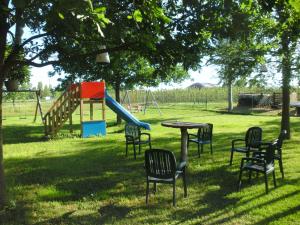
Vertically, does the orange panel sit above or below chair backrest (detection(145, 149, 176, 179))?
above

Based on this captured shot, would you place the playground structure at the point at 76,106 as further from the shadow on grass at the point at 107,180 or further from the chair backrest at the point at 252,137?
the chair backrest at the point at 252,137

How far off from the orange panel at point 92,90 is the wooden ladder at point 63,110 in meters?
0.30

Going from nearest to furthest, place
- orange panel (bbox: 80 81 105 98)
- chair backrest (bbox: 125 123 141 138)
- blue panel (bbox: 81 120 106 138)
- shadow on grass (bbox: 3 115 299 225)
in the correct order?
shadow on grass (bbox: 3 115 299 225)
chair backrest (bbox: 125 123 141 138)
blue panel (bbox: 81 120 106 138)
orange panel (bbox: 80 81 105 98)

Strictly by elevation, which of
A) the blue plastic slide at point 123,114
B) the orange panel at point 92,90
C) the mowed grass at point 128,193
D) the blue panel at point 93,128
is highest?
the orange panel at point 92,90

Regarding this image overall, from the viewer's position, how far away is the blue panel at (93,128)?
621 inches

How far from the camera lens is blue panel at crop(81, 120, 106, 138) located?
621 inches

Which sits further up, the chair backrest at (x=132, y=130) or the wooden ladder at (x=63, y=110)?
the wooden ladder at (x=63, y=110)

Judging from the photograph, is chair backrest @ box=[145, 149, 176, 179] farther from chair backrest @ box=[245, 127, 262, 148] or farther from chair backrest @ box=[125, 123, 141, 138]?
chair backrest @ box=[125, 123, 141, 138]

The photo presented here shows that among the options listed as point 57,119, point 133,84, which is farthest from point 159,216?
point 133,84

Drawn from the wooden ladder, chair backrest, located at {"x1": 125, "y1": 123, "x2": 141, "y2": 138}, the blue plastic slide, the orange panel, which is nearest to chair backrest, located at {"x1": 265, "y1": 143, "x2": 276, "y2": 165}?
chair backrest, located at {"x1": 125, "y1": 123, "x2": 141, "y2": 138}

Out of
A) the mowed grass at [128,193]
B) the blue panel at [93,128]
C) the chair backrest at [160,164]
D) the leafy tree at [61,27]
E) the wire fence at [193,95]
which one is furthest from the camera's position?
the wire fence at [193,95]

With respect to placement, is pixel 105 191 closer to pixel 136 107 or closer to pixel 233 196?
pixel 233 196

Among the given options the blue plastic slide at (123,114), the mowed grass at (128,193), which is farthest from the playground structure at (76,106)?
the mowed grass at (128,193)

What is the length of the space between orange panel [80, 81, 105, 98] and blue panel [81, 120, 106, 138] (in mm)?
1097
